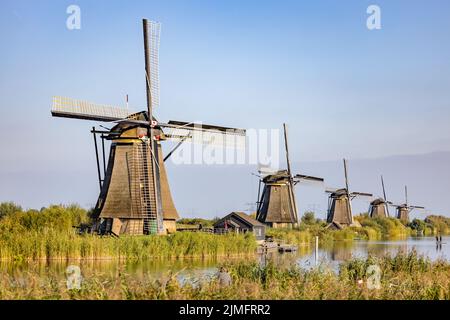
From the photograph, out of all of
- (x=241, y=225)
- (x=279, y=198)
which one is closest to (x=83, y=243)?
(x=241, y=225)

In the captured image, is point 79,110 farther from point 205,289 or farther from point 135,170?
point 205,289

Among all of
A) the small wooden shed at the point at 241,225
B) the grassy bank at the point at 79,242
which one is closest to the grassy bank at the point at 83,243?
the grassy bank at the point at 79,242

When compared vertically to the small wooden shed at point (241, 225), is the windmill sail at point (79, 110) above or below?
above

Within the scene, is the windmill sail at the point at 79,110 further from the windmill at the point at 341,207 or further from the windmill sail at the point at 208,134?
the windmill at the point at 341,207

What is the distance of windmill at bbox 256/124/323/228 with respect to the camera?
4972 centimetres

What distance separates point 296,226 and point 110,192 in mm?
Answer: 23690

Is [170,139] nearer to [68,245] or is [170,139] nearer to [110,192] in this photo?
[110,192]

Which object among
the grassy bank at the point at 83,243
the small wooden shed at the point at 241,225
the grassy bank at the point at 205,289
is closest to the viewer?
the grassy bank at the point at 205,289

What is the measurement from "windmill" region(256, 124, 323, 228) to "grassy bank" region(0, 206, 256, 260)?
Answer: 57.1 ft

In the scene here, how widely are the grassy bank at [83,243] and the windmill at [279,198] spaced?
17409mm

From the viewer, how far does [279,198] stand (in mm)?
50406

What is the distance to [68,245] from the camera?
2514 centimetres

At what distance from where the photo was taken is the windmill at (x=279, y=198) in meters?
49.7

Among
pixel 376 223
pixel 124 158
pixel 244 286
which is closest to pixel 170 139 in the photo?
pixel 124 158
